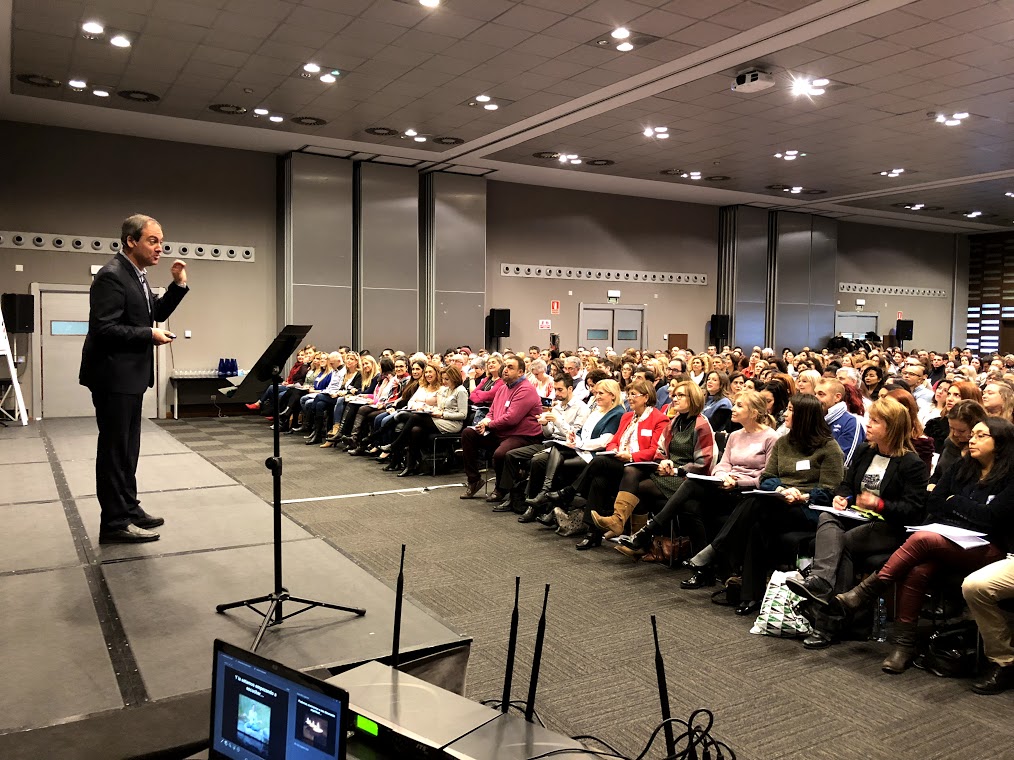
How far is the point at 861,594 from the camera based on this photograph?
13.2 feet

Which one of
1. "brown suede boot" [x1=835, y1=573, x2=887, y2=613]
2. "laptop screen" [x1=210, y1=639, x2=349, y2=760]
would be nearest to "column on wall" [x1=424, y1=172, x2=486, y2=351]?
"brown suede boot" [x1=835, y1=573, x2=887, y2=613]

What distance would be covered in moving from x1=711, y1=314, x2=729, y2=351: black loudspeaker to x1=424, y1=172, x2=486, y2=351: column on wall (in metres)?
6.16

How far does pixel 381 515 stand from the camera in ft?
22.1

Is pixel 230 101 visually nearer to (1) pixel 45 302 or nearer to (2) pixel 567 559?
(1) pixel 45 302

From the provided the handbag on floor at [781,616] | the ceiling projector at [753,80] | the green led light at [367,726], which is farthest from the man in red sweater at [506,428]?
the green led light at [367,726]

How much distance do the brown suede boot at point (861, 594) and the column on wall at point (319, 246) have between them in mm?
11377

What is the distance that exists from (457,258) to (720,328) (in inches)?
273

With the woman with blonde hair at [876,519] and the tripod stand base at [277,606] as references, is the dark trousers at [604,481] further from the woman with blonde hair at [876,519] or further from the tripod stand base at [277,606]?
the tripod stand base at [277,606]

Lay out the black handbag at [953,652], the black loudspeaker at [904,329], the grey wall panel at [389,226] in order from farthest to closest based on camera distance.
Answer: the black loudspeaker at [904,329], the grey wall panel at [389,226], the black handbag at [953,652]

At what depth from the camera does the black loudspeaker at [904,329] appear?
21656 millimetres

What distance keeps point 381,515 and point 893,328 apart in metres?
19.7

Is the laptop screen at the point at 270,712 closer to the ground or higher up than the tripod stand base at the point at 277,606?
higher up

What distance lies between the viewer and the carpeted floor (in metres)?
3.12

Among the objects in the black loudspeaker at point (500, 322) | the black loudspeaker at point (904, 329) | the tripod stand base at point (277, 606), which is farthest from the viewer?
the black loudspeaker at point (904, 329)
